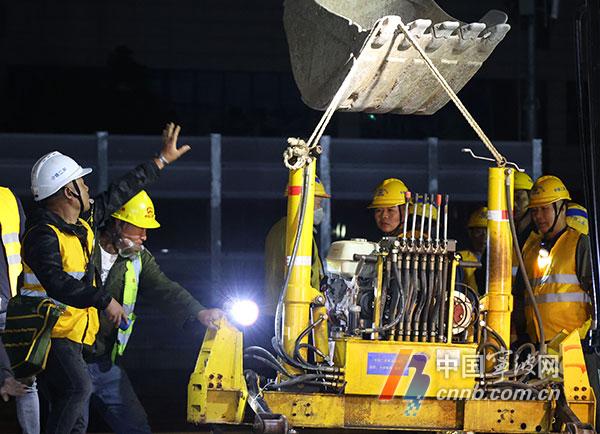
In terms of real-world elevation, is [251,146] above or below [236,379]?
above

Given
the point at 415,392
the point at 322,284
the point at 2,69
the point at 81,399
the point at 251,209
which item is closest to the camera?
the point at 415,392

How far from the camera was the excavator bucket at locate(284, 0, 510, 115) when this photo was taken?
7.37 metres

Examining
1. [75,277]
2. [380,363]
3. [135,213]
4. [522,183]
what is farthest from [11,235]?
[522,183]

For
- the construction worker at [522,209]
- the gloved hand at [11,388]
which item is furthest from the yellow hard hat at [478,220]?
the gloved hand at [11,388]

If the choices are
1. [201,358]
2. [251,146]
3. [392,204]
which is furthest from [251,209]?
[201,358]

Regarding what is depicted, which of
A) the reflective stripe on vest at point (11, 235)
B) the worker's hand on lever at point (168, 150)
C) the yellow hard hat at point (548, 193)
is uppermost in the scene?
the worker's hand on lever at point (168, 150)

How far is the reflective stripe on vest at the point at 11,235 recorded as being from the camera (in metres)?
8.74

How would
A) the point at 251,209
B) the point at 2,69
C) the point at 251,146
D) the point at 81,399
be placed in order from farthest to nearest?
the point at 251,209
the point at 2,69
the point at 251,146
the point at 81,399

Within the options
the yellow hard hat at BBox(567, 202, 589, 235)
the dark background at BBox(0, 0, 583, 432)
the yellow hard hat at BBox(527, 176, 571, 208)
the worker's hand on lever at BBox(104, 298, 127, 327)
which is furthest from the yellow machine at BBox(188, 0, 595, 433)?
the dark background at BBox(0, 0, 583, 432)

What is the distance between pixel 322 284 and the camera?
8.95 metres

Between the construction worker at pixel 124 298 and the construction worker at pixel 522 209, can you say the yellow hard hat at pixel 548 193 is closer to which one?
the construction worker at pixel 522 209

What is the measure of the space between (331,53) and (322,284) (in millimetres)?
1693

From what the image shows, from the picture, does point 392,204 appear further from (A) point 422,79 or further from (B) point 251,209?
(B) point 251,209

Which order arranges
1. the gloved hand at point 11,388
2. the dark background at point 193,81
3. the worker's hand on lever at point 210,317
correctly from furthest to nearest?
1. the dark background at point 193,81
2. the worker's hand on lever at point 210,317
3. the gloved hand at point 11,388
